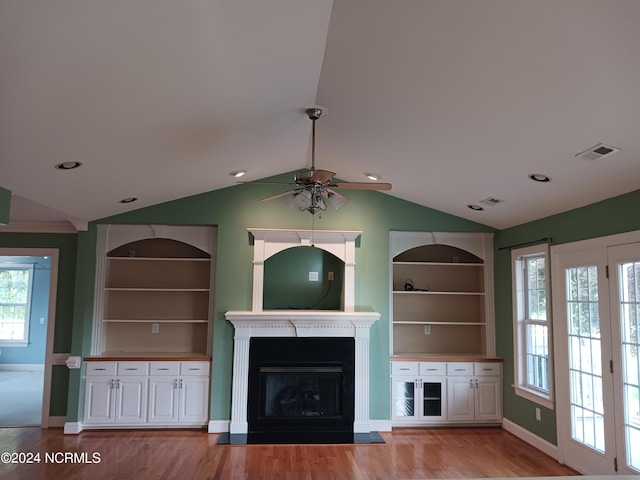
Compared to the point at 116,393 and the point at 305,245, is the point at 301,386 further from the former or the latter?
the point at 116,393

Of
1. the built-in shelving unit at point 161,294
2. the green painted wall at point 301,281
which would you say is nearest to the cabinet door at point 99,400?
the built-in shelving unit at point 161,294

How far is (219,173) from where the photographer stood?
16.5 ft

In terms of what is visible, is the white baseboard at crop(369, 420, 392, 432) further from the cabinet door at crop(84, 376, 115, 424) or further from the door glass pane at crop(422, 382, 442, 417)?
the cabinet door at crop(84, 376, 115, 424)

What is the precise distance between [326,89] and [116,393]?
421cm

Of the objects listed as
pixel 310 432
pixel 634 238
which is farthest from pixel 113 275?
pixel 634 238

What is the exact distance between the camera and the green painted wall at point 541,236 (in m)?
3.85

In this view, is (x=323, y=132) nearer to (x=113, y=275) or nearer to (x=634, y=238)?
(x=634, y=238)

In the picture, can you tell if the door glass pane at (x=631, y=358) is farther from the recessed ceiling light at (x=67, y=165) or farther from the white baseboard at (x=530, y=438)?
the recessed ceiling light at (x=67, y=165)

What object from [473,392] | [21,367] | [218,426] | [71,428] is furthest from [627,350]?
[21,367]

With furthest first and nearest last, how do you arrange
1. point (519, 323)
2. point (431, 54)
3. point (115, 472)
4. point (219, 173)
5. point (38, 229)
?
point (38, 229) → point (519, 323) → point (219, 173) → point (115, 472) → point (431, 54)

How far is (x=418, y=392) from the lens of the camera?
18.7 ft

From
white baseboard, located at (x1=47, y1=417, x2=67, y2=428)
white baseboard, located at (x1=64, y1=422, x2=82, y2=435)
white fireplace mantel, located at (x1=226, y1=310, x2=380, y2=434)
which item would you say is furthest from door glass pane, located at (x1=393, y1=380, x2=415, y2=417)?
white baseboard, located at (x1=47, y1=417, x2=67, y2=428)

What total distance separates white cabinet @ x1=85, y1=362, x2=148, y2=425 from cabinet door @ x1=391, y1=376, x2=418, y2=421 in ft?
9.58

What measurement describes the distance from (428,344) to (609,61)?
14.8 feet
